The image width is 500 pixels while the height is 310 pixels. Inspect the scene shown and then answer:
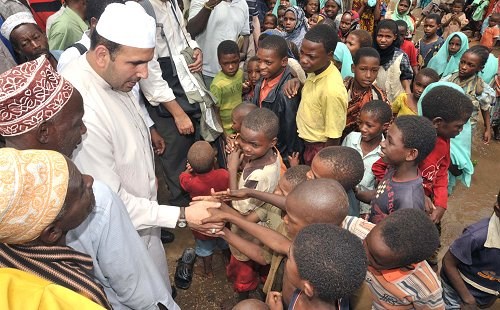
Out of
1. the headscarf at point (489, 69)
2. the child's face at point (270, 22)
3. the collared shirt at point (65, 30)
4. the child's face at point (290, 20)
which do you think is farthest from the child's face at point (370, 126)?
the child's face at point (270, 22)

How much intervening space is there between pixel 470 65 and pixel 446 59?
134 centimetres

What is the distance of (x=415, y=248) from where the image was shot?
180 cm

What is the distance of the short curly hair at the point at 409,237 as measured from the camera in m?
1.79

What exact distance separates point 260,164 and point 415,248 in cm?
123

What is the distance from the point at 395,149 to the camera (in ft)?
8.02

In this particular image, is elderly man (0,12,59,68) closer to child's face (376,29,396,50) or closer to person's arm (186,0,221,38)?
person's arm (186,0,221,38)

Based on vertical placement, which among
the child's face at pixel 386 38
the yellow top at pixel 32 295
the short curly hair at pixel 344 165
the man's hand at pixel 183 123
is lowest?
the man's hand at pixel 183 123

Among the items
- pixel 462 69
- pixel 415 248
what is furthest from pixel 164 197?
pixel 462 69

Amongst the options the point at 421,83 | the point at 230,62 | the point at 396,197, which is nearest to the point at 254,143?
the point at 396,197

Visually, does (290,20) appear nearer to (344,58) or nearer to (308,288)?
(344,58)

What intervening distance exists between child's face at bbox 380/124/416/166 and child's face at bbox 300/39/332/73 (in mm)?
1100

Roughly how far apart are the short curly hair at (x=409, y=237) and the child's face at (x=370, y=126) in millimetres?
1260

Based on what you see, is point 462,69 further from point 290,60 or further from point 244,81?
point 244,81

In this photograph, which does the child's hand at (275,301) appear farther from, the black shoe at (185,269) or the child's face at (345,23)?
the child's face at (345,23)
